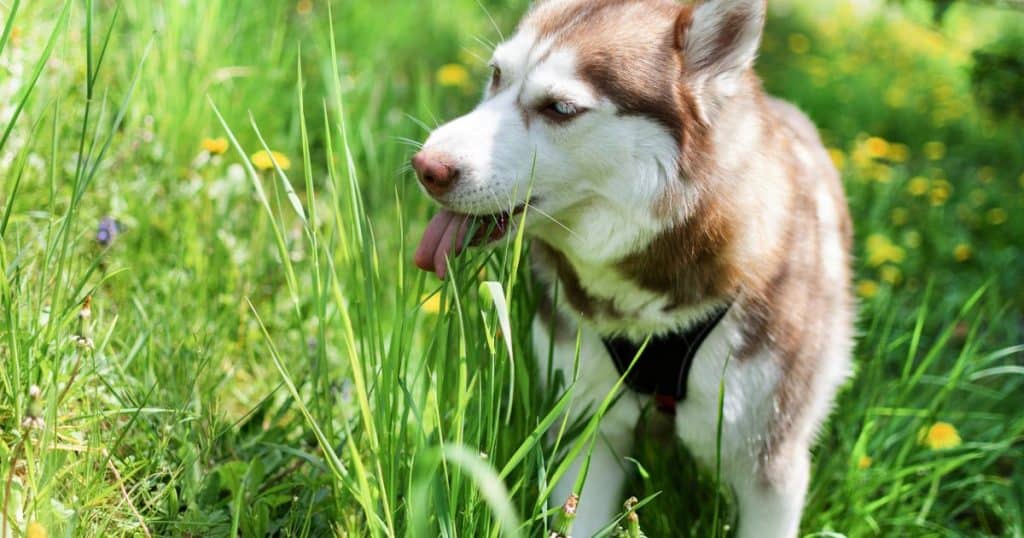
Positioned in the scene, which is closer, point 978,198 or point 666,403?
point 666,403

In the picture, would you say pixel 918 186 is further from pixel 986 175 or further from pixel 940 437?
pixel 940 437

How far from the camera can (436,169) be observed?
1847mm

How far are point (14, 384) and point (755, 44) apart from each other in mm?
1519

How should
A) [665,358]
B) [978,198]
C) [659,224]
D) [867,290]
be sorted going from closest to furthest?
[659,224]
[665,358]
[867,290]
[978,198]

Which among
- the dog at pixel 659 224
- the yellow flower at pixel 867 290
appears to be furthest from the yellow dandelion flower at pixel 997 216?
the dog at pixel 659 224

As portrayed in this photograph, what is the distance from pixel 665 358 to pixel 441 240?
0.53 metres

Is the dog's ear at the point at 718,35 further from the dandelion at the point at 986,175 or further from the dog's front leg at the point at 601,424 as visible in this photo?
the dandelion at the point at 986,175

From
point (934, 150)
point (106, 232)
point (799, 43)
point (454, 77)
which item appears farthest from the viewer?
point (799, 43)

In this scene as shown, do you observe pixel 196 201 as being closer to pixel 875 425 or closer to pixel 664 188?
pixel 664 188

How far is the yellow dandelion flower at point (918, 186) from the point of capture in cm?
375

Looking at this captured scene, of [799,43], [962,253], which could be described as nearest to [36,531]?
[962,253]

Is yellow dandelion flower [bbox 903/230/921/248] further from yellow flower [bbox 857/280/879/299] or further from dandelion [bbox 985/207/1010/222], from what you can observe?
yellow flower [bbox 857/280/879/299]

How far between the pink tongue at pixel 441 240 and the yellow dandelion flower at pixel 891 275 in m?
1.86

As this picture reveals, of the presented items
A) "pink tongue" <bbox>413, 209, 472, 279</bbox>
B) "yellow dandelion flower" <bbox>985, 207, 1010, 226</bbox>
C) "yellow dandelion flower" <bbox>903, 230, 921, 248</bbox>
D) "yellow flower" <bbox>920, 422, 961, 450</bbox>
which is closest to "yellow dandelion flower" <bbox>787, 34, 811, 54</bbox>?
"yellow dandelion flower" <bbox>985, 207, 1010, 226</bbox>
